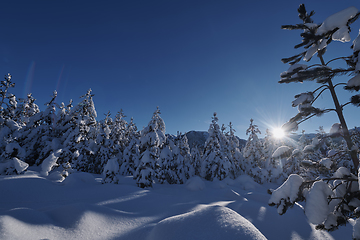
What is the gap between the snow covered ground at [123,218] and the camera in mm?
3574

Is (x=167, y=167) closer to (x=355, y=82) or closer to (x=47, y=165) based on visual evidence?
(x=47, y=165)

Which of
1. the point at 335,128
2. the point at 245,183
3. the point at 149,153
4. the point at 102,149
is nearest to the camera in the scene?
the point at 335,128

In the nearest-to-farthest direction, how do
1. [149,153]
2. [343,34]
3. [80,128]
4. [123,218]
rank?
[343,34], [123,218], [149,153], [80,128]

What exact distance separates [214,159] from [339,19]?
1956 centimetres

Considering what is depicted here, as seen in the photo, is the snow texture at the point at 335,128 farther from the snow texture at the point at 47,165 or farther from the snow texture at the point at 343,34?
the snow texture at the point at 47,165

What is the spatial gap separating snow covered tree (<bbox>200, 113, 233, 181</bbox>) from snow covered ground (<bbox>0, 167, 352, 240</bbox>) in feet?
40.8

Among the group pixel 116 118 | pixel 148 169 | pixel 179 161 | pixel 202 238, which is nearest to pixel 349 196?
pixel 202 238

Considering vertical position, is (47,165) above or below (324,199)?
below

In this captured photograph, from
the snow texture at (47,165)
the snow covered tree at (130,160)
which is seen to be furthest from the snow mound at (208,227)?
the snow covered tree at (130,160)

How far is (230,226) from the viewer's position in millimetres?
3350

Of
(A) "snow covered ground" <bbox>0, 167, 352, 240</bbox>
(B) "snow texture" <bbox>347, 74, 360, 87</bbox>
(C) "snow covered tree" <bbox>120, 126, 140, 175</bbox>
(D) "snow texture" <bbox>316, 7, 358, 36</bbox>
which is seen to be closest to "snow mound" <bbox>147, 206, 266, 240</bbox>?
(A) "snow covered ground" <bbox>0, 167, 352, 240</bbox>

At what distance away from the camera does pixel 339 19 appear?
229 cm

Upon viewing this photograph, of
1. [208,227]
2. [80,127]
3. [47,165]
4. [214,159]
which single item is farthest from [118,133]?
[208,227]

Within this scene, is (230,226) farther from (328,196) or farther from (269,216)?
(269,216)
